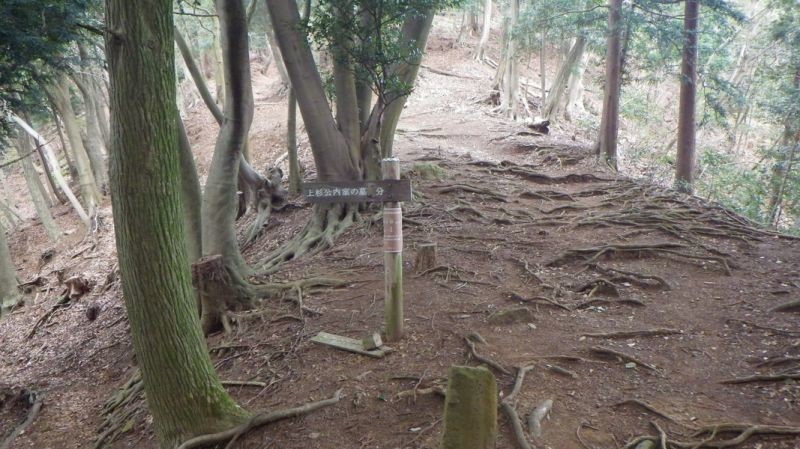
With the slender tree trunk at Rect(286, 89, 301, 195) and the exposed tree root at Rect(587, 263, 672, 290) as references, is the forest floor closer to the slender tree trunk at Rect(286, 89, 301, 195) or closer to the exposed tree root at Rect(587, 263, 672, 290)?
the exposed tree root at Rect(587, 263, 672, 290)

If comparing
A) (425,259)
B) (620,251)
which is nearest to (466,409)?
(425,259)

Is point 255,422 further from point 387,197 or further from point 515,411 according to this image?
point 387,197

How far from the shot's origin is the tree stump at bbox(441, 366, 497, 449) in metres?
2.78

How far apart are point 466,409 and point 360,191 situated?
2.30 metres

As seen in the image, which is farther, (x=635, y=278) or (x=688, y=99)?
(x=688, y=99)

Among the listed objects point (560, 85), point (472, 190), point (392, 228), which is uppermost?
point (560, 85)

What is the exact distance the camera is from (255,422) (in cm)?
394

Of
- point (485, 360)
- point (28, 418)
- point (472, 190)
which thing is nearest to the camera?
point (485, 360)

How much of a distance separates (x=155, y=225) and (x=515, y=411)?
2742 millimetres

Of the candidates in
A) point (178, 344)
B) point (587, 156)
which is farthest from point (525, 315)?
point (587, 156)

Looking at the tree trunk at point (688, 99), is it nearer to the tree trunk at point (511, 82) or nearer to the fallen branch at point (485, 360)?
the tree trunk at point (511, 82)

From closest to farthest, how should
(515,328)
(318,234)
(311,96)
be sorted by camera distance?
(515,328) < (311,96) < (318,234)

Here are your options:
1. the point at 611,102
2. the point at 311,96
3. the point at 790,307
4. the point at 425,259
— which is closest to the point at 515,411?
the point at 425,259

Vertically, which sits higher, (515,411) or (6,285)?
(515,411)
